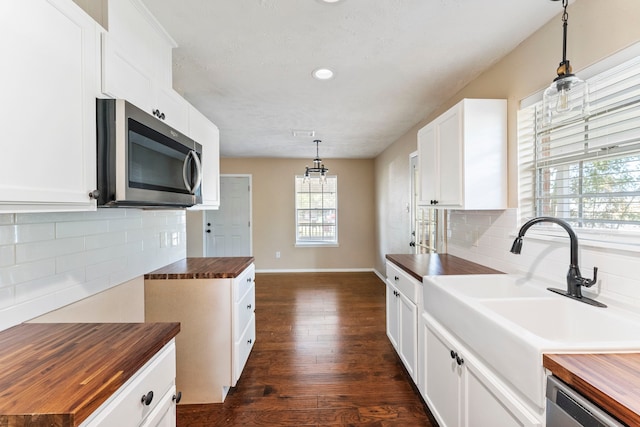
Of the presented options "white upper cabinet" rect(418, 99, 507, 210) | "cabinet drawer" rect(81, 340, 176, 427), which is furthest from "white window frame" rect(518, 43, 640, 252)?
"cabinet drawer" rect(81, 340, 176, 427)

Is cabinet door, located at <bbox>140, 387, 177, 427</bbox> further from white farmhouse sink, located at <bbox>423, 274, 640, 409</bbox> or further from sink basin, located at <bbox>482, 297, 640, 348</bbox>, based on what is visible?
sink basin, located at <bbox>482, 297, 640, 348</bbox>

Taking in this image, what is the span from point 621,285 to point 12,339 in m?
2.34

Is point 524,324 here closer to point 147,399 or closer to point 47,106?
point 147,399

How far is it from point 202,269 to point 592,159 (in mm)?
2388

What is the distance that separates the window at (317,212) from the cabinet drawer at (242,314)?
347 centimetres

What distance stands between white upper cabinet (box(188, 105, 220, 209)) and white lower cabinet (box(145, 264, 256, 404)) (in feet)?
1.94

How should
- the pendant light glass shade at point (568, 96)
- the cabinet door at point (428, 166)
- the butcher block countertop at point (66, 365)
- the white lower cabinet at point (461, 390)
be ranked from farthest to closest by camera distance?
1. the cabinet door at point (428, 166)
2. the pendant light glass shade at point (568, 96)
3. the white lower cabinet at point (461, 390)
4. the butcher block countertop at point (66, 365)

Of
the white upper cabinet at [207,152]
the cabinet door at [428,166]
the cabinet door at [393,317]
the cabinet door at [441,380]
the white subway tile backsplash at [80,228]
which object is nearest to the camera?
the white subway tile backsplash at [80,228]

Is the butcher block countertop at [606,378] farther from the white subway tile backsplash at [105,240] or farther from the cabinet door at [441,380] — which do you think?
the white subway tile backsplash at [105,240]

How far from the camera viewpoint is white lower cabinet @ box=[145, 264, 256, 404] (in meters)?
1.91

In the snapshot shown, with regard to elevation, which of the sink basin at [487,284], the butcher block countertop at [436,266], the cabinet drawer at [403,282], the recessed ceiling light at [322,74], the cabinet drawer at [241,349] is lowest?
the cabinet drawer at [241,349]

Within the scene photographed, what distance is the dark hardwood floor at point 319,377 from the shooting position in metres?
1.82

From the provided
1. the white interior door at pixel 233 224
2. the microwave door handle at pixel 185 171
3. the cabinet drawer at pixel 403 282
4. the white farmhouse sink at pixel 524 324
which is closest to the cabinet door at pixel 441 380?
the white farmhouse sink at pixel 524 324

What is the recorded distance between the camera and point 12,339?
969 millimetres
